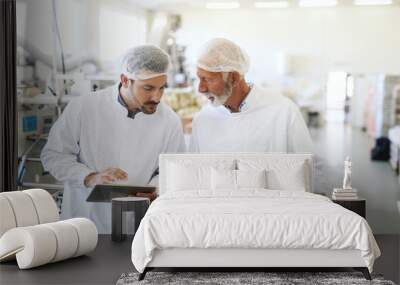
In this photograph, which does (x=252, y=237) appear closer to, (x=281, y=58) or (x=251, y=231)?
(x=251, y=231)

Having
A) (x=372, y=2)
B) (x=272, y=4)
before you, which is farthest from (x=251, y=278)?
(x=372, y=2)

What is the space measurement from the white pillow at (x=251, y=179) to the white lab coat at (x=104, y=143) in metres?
1.07

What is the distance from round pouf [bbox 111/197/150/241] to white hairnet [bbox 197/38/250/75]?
5.26 feet

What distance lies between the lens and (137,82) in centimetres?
778

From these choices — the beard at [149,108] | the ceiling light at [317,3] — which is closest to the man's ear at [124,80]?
the beard at [149,108]

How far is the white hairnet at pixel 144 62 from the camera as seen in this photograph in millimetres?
7738

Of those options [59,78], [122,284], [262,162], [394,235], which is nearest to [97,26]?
[59,78]

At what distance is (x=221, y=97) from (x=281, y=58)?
0.76 metres

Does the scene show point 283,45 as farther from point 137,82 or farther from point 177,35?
point 137,82

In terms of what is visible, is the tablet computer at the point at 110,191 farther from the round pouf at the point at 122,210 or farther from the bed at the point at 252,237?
the bed at the point at 252,237

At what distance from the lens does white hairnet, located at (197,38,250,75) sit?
7.62 m

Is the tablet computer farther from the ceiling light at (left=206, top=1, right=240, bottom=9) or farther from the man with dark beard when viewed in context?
the ceiling light at (left=206, top=1, right=240, bottom=9)

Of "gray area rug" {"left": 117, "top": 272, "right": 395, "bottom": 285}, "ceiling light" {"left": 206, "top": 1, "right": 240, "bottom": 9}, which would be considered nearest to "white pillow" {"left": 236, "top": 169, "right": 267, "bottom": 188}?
"gray area rug" {"left": 117, "top": 272, "right": 395, "bottom": 285}

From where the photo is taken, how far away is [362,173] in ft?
25.4
